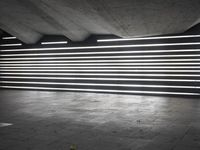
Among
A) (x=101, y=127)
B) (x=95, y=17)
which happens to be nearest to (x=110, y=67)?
(x=95, y=17)

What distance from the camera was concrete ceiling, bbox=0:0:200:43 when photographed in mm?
6816

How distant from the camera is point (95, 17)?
884cm

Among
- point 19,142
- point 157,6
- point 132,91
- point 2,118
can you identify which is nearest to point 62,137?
point 19,142

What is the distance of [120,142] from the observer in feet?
14.8

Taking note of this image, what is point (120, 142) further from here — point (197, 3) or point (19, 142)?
point (197, 3)

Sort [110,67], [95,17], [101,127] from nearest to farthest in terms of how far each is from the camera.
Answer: [101,127], [95,17], [110,67]

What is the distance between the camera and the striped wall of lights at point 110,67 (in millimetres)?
10594

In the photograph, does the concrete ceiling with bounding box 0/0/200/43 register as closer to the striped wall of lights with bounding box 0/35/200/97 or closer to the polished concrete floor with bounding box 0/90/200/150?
the striped wall of lights with bounding box 0/35/200/97

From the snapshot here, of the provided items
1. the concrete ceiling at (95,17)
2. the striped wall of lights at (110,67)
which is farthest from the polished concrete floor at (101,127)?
the concrete ceiling at (95,17)

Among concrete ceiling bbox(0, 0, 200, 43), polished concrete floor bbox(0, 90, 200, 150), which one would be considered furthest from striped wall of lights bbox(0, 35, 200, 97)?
polished concrete floor bbox(0, 90, 200, 150)

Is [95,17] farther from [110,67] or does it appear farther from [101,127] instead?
[101,127]

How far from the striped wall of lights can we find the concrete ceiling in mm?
792

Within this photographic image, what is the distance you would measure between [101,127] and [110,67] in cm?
678

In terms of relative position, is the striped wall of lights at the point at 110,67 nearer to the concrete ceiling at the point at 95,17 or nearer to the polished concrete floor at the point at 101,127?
the concrete ceiling at the point at 95,17
